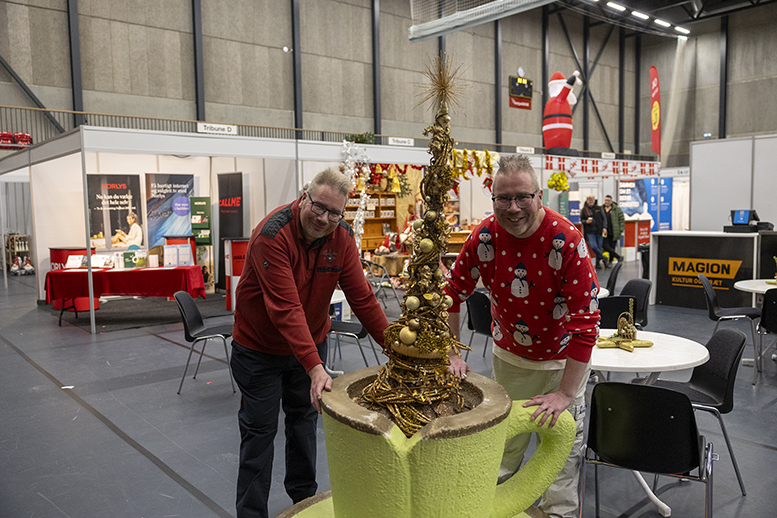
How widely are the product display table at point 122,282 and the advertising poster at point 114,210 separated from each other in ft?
3.98

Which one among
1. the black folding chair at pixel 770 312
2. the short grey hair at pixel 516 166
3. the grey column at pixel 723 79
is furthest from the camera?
the grey column at pixel 723 79

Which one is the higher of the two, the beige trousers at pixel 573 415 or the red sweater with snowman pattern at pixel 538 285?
the red sweater with snowman pattern at pixel 538 285

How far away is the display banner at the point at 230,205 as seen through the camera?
31.2ft

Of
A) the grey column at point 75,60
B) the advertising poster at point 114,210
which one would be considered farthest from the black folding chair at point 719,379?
the grey column at point 75,60

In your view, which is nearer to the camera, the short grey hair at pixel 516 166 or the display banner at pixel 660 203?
the short grey hair at pixel 516 166

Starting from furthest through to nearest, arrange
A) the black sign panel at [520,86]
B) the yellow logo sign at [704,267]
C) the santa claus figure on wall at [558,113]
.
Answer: the black sign panel at [520,86] < the santa claus figure on wall at [558,113] < the yellow logo sign at [704,267]

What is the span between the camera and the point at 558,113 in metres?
11.3

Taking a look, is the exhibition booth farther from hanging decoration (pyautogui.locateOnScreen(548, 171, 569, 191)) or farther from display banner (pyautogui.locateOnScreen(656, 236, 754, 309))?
display banner (pyautogui.locateOnScreen(656, 236, 754, 309))

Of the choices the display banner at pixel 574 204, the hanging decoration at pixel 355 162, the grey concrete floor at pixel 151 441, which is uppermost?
the hanging decoration at pixel 355 162

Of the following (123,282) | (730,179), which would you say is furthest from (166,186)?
(730,179)

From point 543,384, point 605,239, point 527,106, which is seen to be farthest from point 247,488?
point 527,106

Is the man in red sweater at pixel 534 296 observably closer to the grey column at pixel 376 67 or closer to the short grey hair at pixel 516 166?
the short grey hair at pixel 516 166

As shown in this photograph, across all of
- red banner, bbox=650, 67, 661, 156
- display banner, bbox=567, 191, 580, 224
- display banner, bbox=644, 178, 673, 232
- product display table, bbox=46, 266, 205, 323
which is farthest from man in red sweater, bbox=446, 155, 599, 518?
red banner, bbox=650, 67, 661, 156

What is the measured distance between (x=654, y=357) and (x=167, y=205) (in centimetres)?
832
